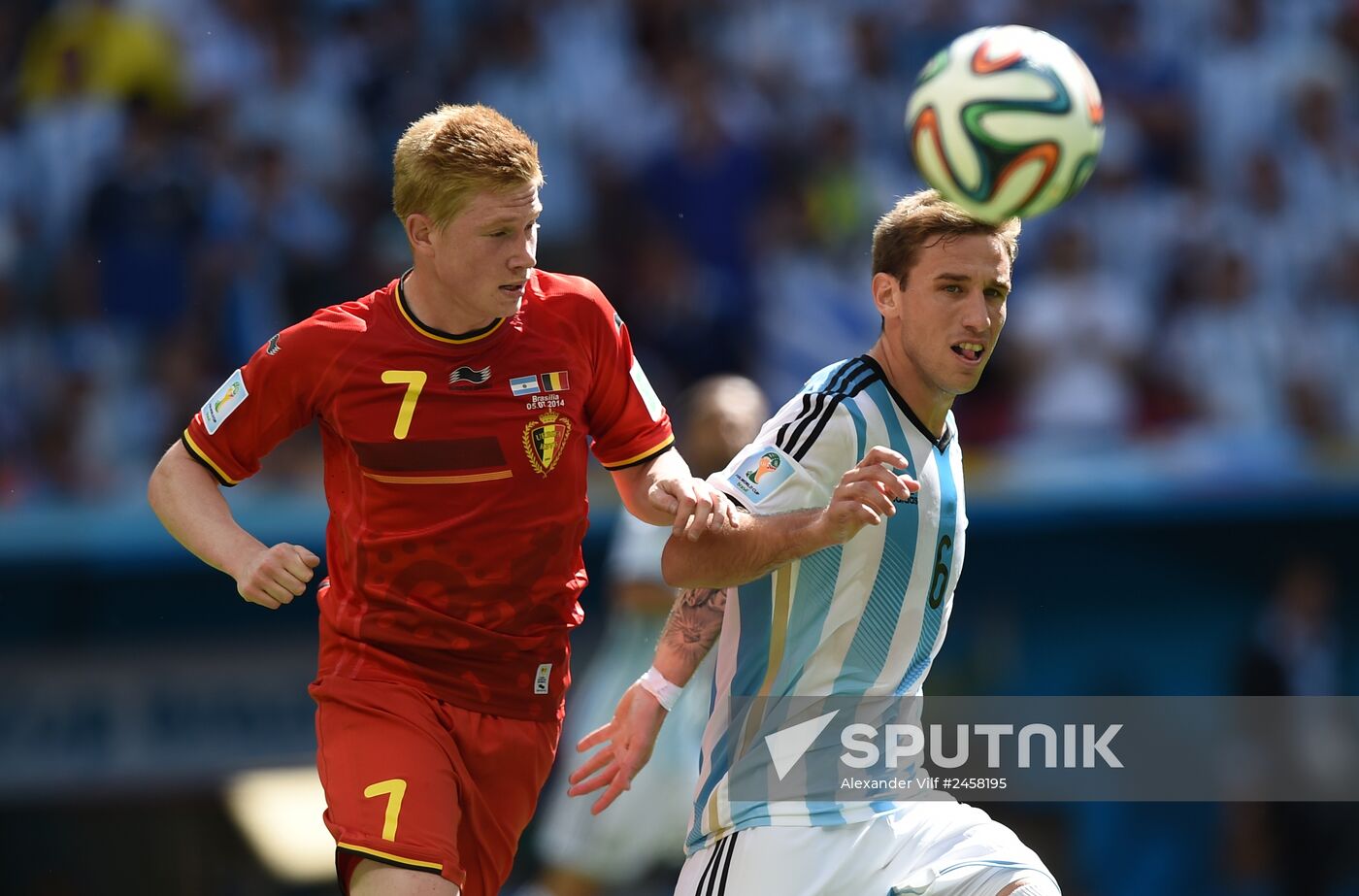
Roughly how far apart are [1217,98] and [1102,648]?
4290 mm

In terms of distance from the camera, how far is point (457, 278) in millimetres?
5441

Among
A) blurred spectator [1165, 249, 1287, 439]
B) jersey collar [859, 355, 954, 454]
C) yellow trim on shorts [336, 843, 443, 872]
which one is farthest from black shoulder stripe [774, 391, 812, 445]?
blurred spectator [1165, 249, 1287, 439]

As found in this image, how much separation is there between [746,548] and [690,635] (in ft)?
2.37

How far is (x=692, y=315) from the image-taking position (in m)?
12.5

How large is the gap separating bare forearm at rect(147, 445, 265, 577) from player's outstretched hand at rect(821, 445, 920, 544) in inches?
63.4

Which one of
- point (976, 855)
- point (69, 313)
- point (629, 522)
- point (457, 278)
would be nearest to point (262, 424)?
point (457, 278)

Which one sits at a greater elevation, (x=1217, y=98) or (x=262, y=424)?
(x=1217, y=98)

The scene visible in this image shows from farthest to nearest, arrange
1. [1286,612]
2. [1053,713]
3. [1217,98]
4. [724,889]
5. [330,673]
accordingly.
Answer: [1217,98]
[1286,612]
[1053,713]
[330,673]
[724,889]

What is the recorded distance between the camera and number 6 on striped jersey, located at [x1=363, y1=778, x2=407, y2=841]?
5223 millimetres

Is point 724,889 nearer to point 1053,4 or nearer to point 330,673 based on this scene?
point 330,673

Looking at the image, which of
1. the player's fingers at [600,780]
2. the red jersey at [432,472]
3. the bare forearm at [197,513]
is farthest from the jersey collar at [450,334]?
the player's fingers at [600,780]

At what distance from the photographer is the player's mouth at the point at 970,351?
5348mm

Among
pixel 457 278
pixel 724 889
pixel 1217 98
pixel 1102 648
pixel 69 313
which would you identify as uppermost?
pixel 1217 98

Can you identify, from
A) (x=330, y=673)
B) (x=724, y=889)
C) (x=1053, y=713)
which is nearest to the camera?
(x=724, y=889)
